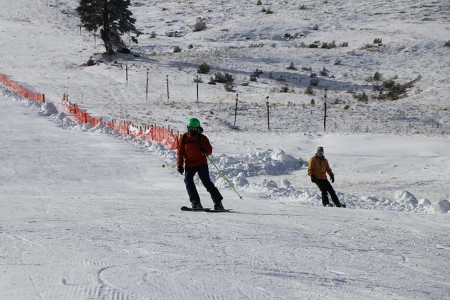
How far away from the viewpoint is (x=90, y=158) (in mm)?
20922

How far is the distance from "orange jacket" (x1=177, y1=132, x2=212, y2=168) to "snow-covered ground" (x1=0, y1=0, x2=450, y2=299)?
89 cm

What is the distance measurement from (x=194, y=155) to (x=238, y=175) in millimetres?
6264

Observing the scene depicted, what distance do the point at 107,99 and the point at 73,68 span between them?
11.3m

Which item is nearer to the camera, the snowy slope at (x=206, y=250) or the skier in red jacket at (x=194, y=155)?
the snowy slope at (x=206, y=250)

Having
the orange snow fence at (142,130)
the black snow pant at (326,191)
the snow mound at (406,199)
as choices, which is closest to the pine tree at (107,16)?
the orange snow fence at (142,130)

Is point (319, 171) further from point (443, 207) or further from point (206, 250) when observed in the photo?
point (206, 250)

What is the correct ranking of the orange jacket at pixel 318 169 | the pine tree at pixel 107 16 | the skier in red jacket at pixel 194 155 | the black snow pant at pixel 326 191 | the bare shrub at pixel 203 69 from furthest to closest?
the pine tree at pixel 107 16 → the bare shrub at pixel 203 69 → the orange jacket at pixel 318 169 → the black snow pant at pixel 326 191 → the skier in red jacket at pixel 194 155

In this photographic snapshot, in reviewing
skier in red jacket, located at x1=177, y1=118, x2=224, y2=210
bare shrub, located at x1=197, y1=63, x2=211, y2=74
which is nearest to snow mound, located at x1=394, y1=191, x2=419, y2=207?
skier in red jacket, located at x1=177, y1=118, x2=224, y2=210

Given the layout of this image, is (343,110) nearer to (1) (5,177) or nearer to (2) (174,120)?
(2) (174,120)

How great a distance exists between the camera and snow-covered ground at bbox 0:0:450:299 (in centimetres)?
688

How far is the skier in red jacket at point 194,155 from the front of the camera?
1162 cm

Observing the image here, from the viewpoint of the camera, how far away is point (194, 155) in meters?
11.9

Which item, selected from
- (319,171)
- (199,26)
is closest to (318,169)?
(319,171)

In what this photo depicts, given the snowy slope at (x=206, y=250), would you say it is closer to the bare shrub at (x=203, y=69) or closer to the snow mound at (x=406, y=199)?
the snow mound at (x=406, y=199)
